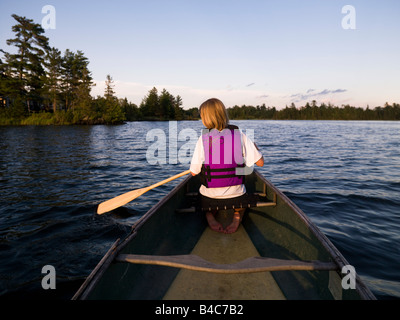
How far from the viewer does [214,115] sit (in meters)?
2.81

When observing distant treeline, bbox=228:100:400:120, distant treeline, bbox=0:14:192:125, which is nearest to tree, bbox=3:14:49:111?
distant treeline, bbox=0:14:192:125

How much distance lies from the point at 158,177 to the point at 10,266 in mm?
5341

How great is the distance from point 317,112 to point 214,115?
139538 mm

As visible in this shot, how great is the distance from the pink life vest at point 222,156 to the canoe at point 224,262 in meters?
0.78

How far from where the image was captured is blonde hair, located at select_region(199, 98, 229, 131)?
282 centimetres

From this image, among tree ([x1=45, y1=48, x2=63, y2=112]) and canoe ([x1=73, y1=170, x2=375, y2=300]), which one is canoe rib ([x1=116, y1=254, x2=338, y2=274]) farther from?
tree ([x1=45, y1=48, x2=63, y2=112])

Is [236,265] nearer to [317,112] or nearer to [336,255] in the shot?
[336,255]

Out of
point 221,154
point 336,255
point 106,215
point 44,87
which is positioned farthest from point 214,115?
point 44,87

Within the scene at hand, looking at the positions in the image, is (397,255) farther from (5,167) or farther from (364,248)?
(5,167)

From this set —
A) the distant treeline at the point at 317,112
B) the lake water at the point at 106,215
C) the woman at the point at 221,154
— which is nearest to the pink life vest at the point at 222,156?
the woman at the point at 221,154

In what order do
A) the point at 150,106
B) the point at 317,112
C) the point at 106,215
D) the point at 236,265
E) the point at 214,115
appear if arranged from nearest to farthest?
1. the point at 236,265
2. the point at 214,115
3. the point at 106,215
4. the point at 150,106
5. the point at 317,112

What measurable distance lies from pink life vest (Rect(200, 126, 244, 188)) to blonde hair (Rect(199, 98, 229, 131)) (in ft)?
0.22

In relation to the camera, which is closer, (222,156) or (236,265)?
(236,265)

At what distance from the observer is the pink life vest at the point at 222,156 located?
2840 millimetres
